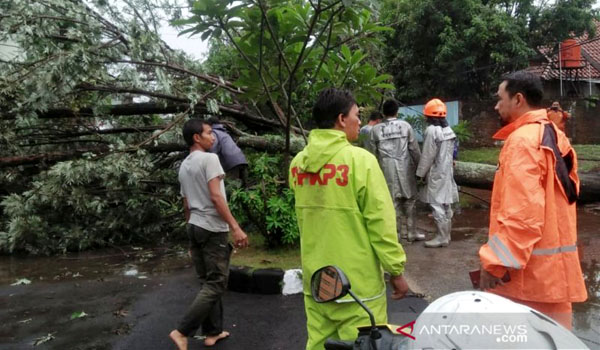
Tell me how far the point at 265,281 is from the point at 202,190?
66.1 inches

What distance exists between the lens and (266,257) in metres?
5.89

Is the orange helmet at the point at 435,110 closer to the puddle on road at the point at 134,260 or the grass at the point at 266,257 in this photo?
the puddle on road at the point at 134,260

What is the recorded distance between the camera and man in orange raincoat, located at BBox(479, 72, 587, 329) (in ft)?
6.66

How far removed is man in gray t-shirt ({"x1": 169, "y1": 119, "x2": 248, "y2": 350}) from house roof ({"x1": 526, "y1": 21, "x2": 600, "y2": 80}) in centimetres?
1892

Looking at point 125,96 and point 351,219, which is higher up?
point 125,96

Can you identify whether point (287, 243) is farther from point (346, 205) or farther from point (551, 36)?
point (551, 36)

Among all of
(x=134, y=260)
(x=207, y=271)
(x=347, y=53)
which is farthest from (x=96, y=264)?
(x=347, y=53)

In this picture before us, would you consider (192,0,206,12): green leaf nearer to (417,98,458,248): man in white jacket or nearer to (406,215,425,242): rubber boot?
(417,98,458,248): man in white jacket

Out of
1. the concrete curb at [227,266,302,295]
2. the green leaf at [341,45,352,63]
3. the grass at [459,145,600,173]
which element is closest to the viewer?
the concrete curb at [227,266,302,295]

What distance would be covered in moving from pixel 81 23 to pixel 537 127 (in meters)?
5.72

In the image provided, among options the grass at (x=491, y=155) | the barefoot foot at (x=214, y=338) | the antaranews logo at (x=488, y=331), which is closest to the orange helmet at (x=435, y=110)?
the barefoot foot at (x=214, y=338)

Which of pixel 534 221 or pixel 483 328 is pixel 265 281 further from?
pixel 483 328

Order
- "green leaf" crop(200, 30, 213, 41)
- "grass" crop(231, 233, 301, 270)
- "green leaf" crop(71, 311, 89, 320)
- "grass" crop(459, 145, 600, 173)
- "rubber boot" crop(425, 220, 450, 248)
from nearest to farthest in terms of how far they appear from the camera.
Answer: "green leaf" crop(200, 30, 213, 41), "green leaf" crop(71, 311, 89, 320), "grass" crop(231, 233, 301, 270), "rubber boot" crop(425, 220, 450, 248), "grass" crop(459, 145, 600, 173)

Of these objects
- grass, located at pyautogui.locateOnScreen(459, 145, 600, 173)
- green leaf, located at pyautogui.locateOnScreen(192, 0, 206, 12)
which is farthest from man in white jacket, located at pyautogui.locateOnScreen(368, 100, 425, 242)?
grass, located at pyautogui.locateOnScreen(459, 145, 600, 173)
